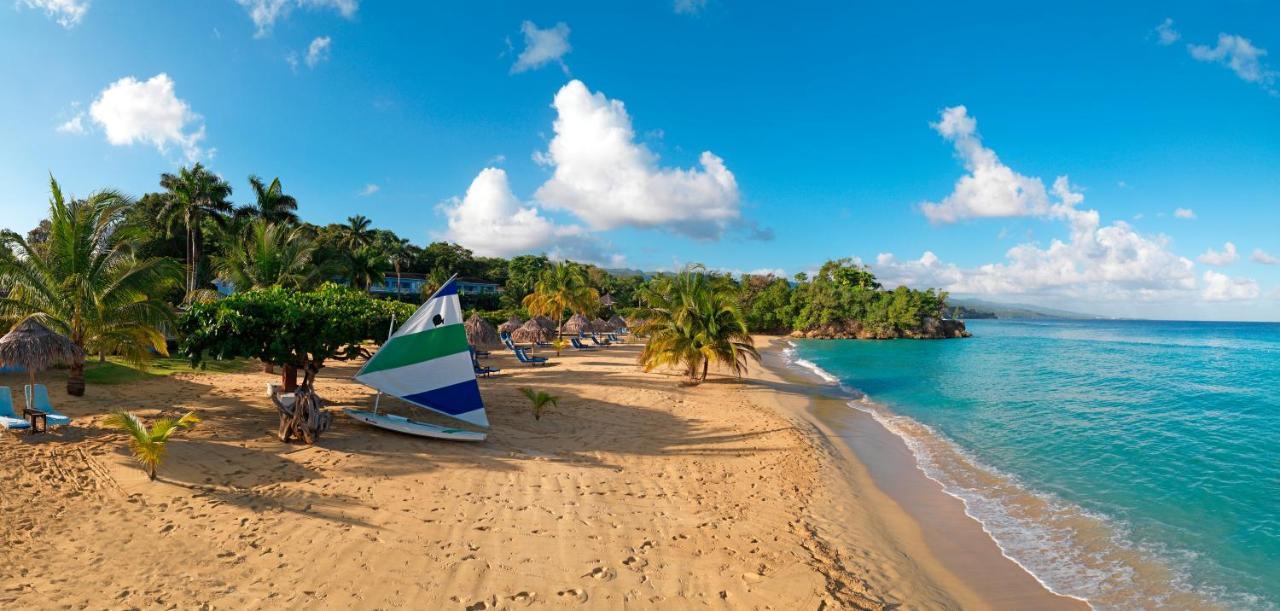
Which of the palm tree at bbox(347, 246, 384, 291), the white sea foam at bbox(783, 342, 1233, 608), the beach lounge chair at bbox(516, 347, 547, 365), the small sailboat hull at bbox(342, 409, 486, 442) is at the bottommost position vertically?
the white sea foam at bbox(783, 342, 1233, 608)

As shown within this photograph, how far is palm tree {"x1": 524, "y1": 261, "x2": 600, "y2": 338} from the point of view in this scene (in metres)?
42.2

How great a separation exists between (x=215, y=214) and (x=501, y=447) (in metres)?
32.2

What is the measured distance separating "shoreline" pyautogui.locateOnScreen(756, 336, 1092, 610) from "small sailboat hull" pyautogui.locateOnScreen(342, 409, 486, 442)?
6373 millimetres

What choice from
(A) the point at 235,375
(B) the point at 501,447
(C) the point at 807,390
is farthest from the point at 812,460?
(A) the point at 235,375

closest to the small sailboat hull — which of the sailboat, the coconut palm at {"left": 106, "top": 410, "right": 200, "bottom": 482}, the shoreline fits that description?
the sailboat

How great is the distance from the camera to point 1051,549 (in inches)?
293

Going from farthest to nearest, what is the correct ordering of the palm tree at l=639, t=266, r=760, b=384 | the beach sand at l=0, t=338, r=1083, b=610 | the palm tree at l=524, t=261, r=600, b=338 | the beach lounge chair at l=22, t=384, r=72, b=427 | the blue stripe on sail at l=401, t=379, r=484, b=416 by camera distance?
the palm tree at l=524, t=261, r=600, b=338 < the palm tree at l=639, t=266, r=760, b=384 < the blue stripe on sail at l=401, t=379, r=484, b=416 < the beach lounge chair at l=22, t=384, r=72, b=427 < the beach sand at l=0, t=338, r=1083, b=610

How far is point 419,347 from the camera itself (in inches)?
408

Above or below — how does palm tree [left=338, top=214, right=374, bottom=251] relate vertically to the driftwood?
above

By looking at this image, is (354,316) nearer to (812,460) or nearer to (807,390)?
(812,460)

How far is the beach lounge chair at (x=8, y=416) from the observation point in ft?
27.7

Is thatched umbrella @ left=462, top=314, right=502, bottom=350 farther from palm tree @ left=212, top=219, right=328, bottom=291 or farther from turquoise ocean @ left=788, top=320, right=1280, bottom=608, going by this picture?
turquoise ocean @ left=788, top=320, right=1280, bottom=608

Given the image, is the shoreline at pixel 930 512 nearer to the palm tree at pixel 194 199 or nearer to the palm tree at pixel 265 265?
the palm tree at pixel 265 265

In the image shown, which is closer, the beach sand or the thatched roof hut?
the beach sand
